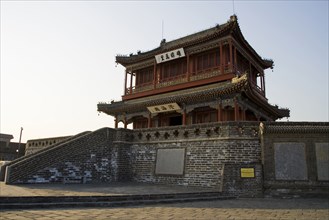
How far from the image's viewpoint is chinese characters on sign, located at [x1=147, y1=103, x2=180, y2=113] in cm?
1651

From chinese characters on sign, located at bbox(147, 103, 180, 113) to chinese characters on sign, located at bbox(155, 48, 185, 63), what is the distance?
3442 millimetres

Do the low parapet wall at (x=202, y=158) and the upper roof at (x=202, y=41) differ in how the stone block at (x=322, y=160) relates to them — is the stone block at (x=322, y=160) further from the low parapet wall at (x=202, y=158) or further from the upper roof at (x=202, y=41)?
the upper roof at (x=202, y=41)

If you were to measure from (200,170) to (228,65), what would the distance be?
7.05 m

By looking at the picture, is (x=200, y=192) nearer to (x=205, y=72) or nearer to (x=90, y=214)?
(x=90, y=214)

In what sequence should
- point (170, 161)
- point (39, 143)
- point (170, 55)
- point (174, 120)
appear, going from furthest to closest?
1. point (174, 120)
2. point (170, 55)
3. point (39, 143)
4. point (170, 161)

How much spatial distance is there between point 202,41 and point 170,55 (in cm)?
252

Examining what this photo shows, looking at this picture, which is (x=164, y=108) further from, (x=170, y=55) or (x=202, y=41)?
(x=202, y=41)

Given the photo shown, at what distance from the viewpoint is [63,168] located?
38.1 ft

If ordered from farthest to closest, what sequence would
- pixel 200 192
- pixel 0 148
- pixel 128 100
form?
pixel 0 148 < pixel 128 100 < pixel 200 192

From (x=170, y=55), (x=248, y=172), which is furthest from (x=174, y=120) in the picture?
(x=248, y=172)

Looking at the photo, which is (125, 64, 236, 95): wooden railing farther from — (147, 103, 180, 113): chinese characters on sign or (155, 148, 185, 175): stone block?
(155, 148, 185, 175): stone block

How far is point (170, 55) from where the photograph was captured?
18359 millimetres

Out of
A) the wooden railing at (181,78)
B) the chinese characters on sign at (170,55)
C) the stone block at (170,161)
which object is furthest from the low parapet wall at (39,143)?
the chinese characters on sign at (170,55)

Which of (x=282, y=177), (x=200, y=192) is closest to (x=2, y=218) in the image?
(x=200, y=192)
